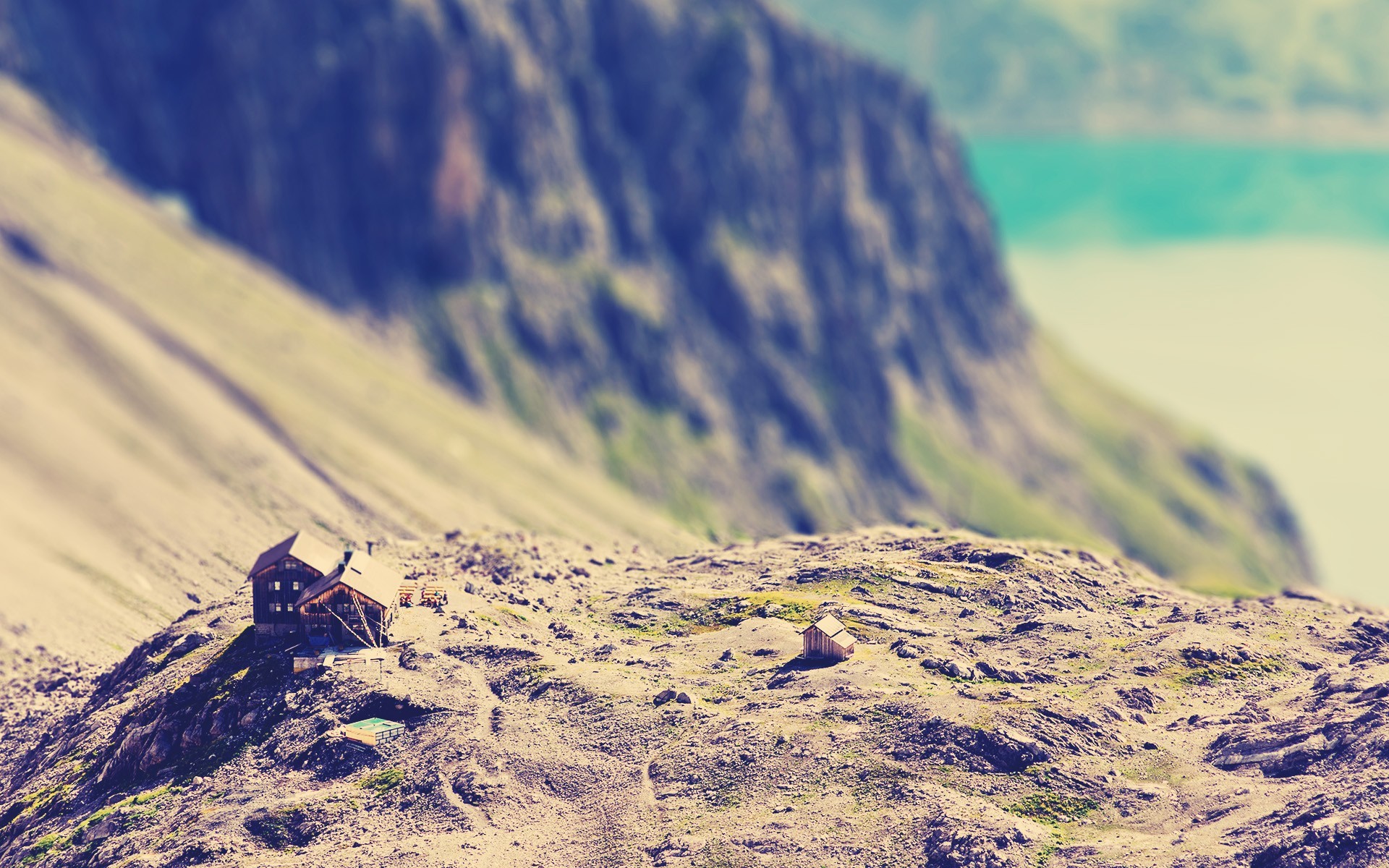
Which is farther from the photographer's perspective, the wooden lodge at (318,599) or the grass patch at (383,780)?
the wooden lodge at (318,599)

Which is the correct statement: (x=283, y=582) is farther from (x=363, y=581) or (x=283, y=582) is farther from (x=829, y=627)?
Answer: (x=829, y=627)

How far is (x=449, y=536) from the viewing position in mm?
171875

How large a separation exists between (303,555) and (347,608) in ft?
18.2

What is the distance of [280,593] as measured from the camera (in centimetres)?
13725

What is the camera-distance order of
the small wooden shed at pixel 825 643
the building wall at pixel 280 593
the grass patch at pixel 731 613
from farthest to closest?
1. the grass patch at pixel 731 613
2. the small wooden shed at pixel 825 643
3. the building wall at pixel 280 593

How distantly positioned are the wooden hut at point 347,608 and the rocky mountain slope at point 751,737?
9.82 ft

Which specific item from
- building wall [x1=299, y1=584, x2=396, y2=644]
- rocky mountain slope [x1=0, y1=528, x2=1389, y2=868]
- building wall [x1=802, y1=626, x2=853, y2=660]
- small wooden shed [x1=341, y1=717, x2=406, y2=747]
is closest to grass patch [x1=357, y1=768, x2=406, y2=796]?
rocky mountain slope [x1=0, y1=528, x2=1389, y2=868]

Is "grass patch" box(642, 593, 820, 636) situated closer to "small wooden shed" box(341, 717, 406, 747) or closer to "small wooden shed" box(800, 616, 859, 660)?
"small wooden shed" box(800, 616, 859, 660)

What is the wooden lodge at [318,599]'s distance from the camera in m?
134

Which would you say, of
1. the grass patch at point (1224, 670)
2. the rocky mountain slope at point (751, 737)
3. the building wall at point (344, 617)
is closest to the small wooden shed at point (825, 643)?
the rocky mountain slope at point (751, 737)

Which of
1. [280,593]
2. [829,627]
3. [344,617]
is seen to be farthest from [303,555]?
[829,627]

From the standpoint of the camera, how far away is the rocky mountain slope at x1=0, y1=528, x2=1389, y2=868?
4594 inches

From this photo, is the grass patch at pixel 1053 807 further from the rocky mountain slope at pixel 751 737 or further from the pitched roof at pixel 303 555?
the pitched roof at pixel 303 555

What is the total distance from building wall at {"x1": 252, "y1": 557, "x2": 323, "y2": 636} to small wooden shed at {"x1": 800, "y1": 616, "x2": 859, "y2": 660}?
37.2 metres
